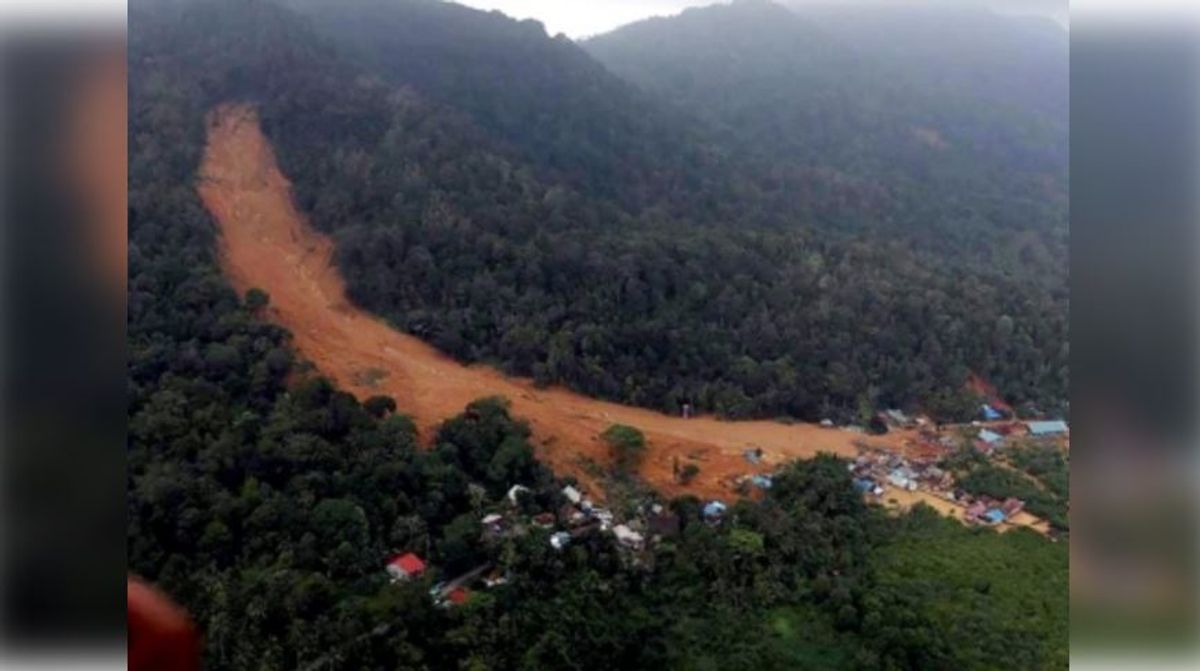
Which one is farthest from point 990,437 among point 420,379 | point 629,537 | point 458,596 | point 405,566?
point 405,566

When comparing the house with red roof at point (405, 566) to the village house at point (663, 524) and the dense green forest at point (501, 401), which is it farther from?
the village house at point (663, 524)

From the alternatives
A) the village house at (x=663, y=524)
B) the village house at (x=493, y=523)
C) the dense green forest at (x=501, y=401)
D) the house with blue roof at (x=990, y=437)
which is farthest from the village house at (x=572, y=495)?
the house with blue roof at (x=990, y=437)

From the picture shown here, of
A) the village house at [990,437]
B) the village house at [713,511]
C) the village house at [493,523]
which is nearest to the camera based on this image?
the village house at [493,523]

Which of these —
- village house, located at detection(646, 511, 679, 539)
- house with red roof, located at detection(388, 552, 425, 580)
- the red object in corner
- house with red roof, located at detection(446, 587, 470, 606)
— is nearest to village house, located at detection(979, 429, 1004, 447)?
village house, located at detection(646, 511, 679, 539)

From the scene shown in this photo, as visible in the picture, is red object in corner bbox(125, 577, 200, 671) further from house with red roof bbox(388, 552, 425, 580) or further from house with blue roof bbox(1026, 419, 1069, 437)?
house with blue roof bbox(1026, 419, 1069, 437)

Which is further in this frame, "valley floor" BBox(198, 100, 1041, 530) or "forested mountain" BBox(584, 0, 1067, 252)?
"forested mountain" BBox(584, 0, 1067, 252)

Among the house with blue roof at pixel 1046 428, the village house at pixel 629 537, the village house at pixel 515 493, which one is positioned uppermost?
the village house at pixel 515 493

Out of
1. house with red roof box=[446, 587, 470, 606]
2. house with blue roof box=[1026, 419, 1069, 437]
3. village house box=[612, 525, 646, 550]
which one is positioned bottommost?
house with red roof box=[446, 587, 470, 606]
